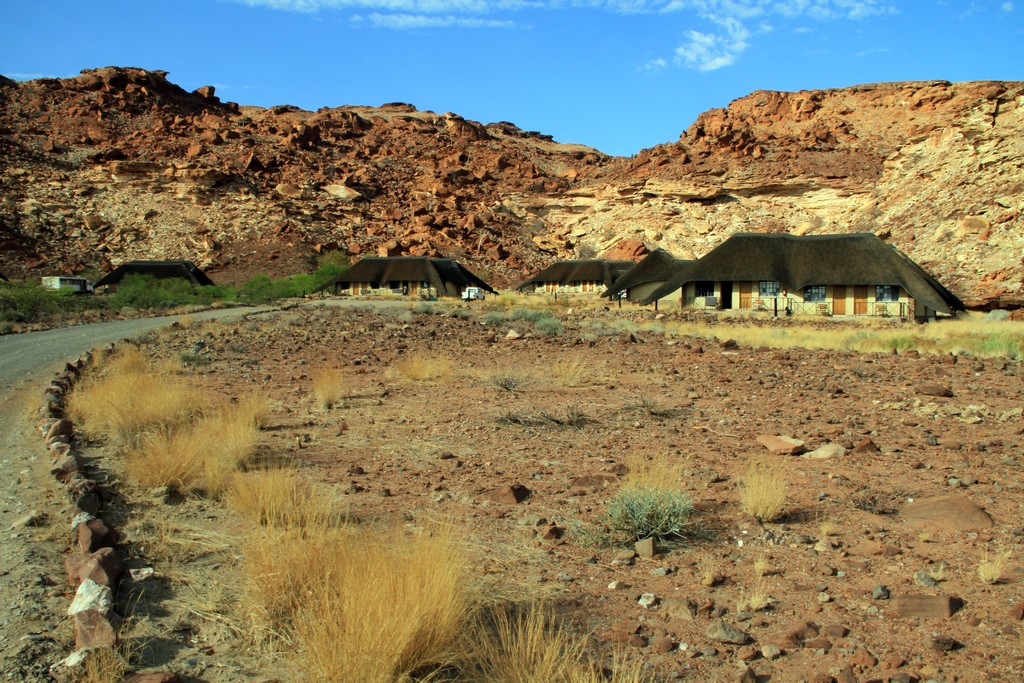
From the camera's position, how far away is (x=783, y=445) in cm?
750

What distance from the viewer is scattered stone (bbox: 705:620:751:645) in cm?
375

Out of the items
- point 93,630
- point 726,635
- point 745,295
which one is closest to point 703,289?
point 745,295

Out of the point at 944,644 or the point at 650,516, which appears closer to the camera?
the point at 944,644

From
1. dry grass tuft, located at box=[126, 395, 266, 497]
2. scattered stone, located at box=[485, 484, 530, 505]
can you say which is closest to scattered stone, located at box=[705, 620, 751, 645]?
scattered stone, located at box=[485, 484, 530, 505]

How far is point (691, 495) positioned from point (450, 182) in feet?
250

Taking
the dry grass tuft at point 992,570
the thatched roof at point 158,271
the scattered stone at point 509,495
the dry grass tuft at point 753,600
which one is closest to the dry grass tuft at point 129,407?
the scattered stone at point 509,495

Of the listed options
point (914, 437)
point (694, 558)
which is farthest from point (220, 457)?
point (914, 437)

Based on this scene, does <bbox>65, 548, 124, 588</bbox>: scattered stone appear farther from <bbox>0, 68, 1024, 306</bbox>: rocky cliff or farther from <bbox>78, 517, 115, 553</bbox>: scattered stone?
<bbox>0, 68, 1024, 306</bbox>: rocky cliff

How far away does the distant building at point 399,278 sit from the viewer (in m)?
52.9

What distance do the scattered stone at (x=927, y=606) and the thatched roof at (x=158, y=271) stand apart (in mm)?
49960

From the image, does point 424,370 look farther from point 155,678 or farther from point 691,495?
point 155,678

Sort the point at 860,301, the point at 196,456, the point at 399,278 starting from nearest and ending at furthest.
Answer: the point at 196,456
the point at 860,301
the point at 399,278

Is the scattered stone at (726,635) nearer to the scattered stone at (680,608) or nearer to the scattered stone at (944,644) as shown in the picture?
the scattered stone at (680,608)

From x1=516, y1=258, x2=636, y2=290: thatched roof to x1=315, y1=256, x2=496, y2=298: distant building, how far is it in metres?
7.08
